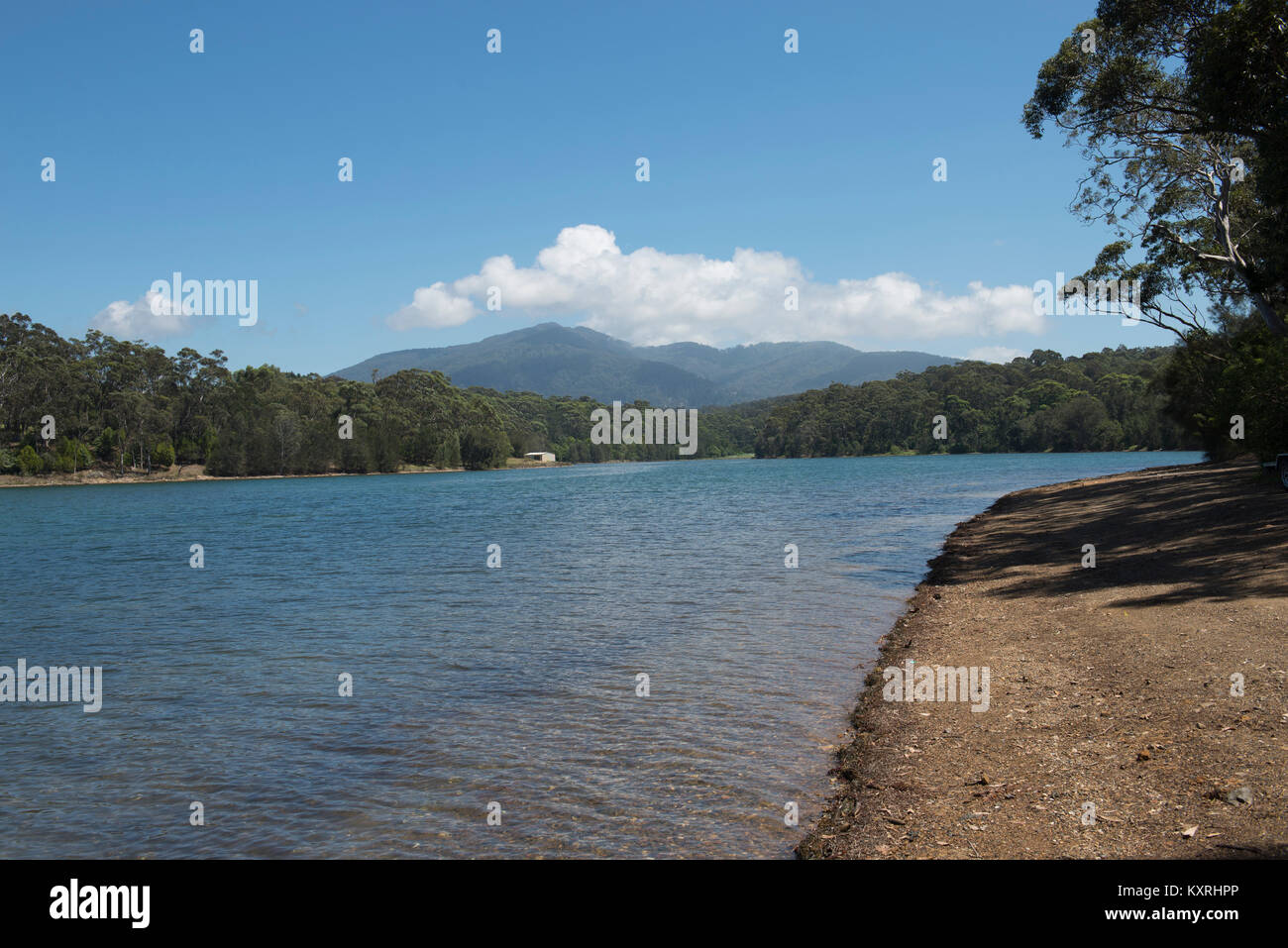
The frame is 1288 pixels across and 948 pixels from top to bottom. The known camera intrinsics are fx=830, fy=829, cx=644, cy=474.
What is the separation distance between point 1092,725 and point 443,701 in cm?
796

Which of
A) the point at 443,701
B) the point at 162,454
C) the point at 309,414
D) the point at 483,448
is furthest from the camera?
the point at 483,448

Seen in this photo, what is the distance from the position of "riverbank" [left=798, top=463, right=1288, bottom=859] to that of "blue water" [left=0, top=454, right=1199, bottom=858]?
77 cm

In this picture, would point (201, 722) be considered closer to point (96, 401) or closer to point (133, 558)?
point (133, 558)

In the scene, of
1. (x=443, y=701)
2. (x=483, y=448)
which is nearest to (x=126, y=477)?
(x=483, y=448)

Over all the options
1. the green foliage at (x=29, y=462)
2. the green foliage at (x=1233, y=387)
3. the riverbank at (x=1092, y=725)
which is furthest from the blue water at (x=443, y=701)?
the green foliage at (x=29, y=462)

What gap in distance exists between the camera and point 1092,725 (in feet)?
27.5

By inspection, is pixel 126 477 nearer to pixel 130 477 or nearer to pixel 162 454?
pixel 130 477

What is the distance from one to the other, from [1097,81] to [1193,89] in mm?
6811

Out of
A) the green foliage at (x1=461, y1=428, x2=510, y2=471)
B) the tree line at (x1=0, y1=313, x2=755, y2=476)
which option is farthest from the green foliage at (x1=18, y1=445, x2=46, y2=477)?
the green foliage at (x1=461, y1=428, x2=510, y2=471)

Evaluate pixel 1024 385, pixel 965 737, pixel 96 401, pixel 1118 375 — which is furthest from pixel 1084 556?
pixel 1024 385

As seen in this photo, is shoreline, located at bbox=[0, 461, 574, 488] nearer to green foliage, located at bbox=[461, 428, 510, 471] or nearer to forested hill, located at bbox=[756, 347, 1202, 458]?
green foliage, located at bbox=[461, 428, 510, 471]

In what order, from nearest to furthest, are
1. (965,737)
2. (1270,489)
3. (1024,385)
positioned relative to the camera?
1. (965,737)
2. (1270,489)
3. (1024,385)

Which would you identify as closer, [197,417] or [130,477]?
[130,477]

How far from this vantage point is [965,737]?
862 cm
